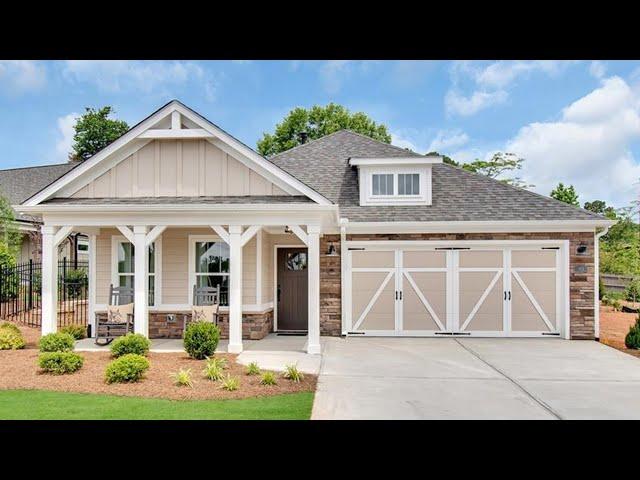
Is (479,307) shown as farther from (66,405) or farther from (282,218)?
(66,405)

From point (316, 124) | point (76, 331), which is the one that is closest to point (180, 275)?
point (76, 331)

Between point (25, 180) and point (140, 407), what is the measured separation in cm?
2130

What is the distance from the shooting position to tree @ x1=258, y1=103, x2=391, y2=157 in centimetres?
3247

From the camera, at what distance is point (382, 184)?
12.6 metres

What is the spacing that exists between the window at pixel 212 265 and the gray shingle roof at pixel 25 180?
13048 mm

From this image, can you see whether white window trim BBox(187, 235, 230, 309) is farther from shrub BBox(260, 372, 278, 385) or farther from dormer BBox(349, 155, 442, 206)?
shrub BBox(260, 372, 278, 385)

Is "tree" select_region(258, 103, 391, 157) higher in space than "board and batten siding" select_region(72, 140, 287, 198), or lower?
higher

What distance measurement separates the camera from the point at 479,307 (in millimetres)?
11484

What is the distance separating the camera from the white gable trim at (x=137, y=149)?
381 inches

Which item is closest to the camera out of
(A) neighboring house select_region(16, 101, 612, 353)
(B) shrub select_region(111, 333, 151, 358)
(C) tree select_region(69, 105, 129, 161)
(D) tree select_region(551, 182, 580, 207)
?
(B) shrub select_region(111, 333, 151, 358)

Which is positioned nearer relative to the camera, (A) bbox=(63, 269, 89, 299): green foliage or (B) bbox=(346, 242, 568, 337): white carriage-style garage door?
(B) bbox=(346, 242, 568, 337): white carriage-style garage door

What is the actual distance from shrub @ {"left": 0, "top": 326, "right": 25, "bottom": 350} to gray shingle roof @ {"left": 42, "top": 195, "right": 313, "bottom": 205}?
2780 millimetres

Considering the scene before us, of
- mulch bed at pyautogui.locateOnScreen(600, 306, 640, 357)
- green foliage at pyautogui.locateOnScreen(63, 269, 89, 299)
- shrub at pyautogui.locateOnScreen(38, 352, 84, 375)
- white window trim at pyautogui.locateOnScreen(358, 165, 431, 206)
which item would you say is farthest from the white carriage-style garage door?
green foliage at pyautogui.locateOnScreen(63, 269, 89, 299)
